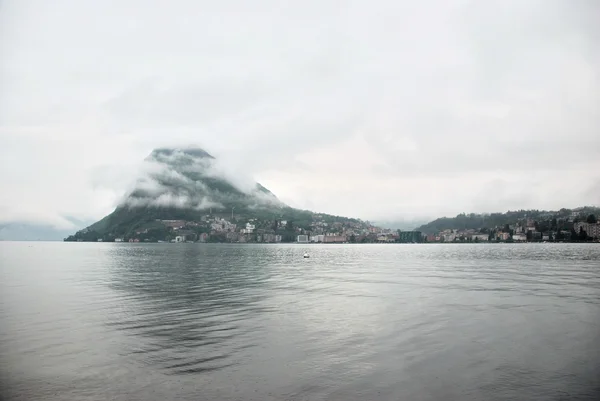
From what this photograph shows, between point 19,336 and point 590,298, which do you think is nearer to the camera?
point 19,336

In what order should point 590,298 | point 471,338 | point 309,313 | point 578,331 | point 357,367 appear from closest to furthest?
1. point 357,367
2. point 471,338
3. point 578,331
4. point 309,313
5. point 590,298

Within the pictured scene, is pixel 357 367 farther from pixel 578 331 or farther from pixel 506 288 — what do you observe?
pixel 506 288

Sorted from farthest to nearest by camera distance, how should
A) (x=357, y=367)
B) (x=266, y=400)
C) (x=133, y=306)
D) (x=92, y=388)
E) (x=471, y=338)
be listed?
(x=133, y=306)
(x=471, y=338)
(x=357, y=367)
(x=92, y=388)
(x=266, y=400)

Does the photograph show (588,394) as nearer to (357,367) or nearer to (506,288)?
(357,367)

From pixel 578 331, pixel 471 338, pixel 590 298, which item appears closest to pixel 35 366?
pixel 471 338

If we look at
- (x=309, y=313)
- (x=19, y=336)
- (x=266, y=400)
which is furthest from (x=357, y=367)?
(x=19, y=336)

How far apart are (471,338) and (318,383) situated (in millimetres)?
14247

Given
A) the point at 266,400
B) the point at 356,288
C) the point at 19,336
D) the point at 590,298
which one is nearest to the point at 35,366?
the point at 19,336

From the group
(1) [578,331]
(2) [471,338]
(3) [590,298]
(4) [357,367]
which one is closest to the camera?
(4) [357,367]

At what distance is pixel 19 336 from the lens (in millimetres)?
30250

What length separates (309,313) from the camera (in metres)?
38.8

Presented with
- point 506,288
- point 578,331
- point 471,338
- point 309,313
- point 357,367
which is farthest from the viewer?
point 506,288

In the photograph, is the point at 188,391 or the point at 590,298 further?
the point at 590,298

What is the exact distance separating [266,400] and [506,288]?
164ft
